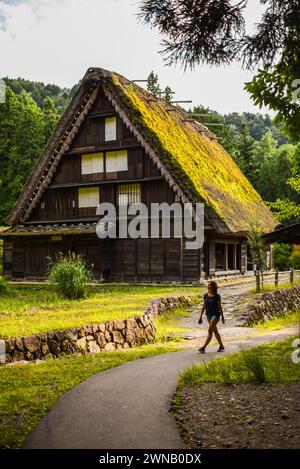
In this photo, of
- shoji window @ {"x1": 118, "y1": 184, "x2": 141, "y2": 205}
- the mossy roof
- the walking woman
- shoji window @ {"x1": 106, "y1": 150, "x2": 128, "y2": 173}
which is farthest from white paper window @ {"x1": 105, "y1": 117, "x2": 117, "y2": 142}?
the walking woman

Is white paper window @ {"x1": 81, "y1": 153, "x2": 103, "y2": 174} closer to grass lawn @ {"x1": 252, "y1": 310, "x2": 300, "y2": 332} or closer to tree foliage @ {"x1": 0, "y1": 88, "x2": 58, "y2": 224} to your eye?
grass lawn @ {"x1": 252, "y1": 310, "x2": 300, "y2": 332}

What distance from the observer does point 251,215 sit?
102 feet

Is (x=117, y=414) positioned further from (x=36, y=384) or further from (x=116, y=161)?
(x=116, y=161)

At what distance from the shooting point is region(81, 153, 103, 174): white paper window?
28.5m

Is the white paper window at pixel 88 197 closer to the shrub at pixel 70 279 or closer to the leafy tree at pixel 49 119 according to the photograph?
the shrub at pixel 70 279

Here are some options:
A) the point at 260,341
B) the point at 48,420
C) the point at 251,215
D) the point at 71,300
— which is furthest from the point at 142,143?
the point at 48,420

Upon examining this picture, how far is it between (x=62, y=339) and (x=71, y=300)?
6.74 metres

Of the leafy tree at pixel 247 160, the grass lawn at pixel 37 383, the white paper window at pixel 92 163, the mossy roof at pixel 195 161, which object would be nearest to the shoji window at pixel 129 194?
the white paper window at pixel 92 163

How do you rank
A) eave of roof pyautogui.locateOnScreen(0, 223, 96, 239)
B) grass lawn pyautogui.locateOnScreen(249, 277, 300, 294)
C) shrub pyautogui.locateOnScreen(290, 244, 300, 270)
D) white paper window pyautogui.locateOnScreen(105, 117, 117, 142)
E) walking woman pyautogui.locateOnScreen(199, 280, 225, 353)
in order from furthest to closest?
1. shrub pyautogui.locateOnScreen(290, 244, 300, 270)
2. white paper window pyautogui.locateOnScreen(105, 117, 117, 142)
3. eave of roof pyautogui.locateOnScreen(0, 223, 96, 239)
4. grass lawn pyautogui.locateOnScreen(249, 277, 300, 294)
5. walking woman pyautogui.locateOnScreen(199, 280, 225, 353)

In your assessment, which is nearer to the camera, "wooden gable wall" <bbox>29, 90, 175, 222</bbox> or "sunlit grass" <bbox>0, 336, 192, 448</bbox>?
"sunlit grass" <bbox>0, 336, 192, 448</bbox>

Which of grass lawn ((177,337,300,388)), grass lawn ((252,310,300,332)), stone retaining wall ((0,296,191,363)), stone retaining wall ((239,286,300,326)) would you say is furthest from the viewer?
stone retaining wall ((239,286,300,326))

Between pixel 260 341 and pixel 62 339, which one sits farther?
pixel 260 341

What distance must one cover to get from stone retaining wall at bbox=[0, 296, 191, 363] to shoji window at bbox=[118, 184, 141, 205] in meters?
12.9
